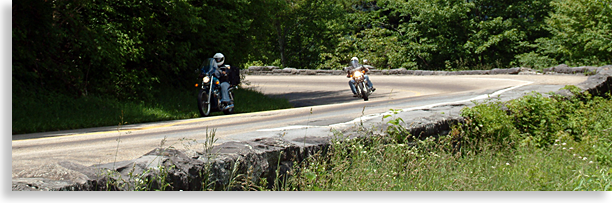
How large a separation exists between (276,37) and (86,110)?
30.2 meters

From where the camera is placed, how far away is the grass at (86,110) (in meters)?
10.7

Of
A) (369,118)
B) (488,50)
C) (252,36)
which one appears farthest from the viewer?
(488,50)

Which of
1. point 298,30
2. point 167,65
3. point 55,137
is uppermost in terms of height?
point 298,30

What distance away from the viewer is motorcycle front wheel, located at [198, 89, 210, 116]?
42.5 ft

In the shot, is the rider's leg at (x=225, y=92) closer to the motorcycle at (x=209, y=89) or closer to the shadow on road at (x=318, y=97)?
the motorcycle at (x=209, y=89)

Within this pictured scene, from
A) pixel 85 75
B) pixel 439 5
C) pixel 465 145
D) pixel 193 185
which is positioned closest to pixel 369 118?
pixel 465 145

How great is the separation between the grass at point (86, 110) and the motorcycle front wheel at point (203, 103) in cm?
84

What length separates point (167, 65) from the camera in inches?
636

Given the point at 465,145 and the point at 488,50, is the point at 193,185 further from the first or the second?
the point at 488,50

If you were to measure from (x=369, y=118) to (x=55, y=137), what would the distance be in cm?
480

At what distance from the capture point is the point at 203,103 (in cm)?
1311

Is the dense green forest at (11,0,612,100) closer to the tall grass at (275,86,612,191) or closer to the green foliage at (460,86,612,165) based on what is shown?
the green foliage at (460,86,612,165)

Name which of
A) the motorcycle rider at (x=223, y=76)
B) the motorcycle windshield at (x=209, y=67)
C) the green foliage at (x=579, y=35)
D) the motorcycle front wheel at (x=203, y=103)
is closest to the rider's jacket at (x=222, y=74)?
the motorcycle rider at (x=223, y=76)

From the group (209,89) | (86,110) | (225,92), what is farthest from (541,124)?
(86,110)
